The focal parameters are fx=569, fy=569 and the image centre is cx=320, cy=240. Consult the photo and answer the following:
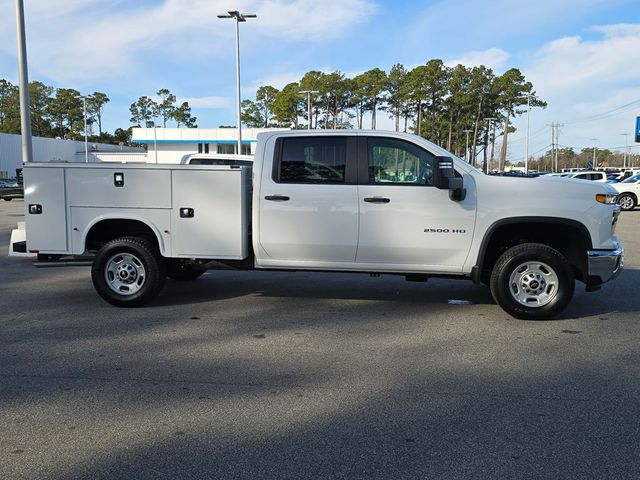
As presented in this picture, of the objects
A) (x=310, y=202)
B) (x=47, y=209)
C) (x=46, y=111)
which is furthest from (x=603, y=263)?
(x=46, y=111)

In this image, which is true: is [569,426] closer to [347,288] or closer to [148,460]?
[148,460]

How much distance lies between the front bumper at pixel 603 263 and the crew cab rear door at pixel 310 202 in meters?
2.61

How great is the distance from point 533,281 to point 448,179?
1548 millimetres

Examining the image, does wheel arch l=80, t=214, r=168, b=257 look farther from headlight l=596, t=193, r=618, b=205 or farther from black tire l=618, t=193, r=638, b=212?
black tire l=618, t=193, r=638, b=212

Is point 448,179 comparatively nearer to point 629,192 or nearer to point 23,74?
point 23,74

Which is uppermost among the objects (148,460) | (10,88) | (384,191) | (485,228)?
(10,88)

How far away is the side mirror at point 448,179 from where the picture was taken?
6.14 metres

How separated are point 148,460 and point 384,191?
3993mm

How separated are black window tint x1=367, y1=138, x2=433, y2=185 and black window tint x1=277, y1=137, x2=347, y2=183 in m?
0.35

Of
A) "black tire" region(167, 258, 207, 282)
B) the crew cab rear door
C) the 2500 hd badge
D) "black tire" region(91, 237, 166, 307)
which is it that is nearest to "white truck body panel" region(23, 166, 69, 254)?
"black tire" region(91, 237, 166, 307)

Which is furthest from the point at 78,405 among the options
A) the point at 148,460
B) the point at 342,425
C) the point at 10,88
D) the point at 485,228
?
the point at 10,88

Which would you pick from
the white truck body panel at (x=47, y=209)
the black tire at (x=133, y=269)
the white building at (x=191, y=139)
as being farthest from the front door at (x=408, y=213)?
the white building at (x=191, y=139)

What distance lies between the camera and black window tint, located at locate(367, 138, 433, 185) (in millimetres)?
6438

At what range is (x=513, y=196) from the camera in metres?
6.29
